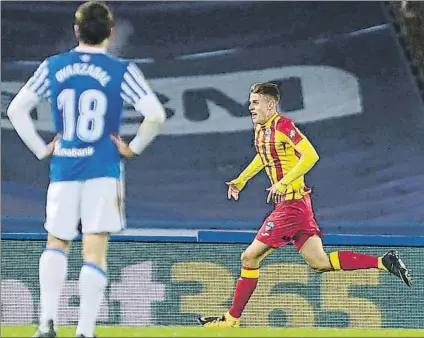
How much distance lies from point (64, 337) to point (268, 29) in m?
6.97

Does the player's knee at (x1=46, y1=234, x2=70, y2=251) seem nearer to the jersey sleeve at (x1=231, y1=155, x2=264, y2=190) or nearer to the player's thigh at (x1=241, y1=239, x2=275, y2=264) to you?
the player's thigh at (x1=241, y1=239, x2=275, y2=264)


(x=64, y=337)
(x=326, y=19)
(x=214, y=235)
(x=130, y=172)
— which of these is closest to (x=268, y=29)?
(x=326, y=19)

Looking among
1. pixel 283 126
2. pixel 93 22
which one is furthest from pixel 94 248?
pixel 283 126

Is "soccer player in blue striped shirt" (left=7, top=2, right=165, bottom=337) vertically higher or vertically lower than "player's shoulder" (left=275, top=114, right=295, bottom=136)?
lower

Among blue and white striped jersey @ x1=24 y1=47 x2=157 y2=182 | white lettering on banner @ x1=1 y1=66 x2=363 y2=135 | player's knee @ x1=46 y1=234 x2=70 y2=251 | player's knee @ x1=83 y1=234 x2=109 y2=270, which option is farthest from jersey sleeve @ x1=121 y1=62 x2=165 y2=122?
white lettering on banner @ x1=1 y1=66 x2=363 y2=135

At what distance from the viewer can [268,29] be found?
13.9 m

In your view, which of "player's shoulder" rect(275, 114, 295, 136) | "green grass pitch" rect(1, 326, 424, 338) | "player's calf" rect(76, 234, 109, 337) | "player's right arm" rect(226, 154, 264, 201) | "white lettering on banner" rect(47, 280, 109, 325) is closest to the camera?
"player's calf" rect(76, 234, 109, 337)

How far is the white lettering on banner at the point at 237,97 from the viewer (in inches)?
546

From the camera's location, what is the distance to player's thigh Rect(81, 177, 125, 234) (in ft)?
23.1

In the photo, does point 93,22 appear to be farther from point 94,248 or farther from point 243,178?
point 243,178

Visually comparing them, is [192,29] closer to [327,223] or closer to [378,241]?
[327,223]

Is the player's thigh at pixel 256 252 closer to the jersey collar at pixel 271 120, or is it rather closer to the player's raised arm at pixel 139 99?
the jersey collar at pixel 271 120

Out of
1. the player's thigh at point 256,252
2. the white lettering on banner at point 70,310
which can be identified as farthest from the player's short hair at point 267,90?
the white lettering on banner at point 70,310

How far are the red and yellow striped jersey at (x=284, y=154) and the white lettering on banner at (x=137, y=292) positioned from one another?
160 centimetres
